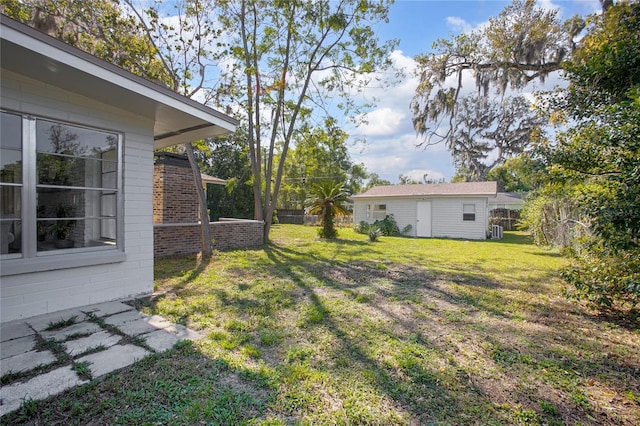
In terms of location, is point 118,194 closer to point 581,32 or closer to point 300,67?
point 300,67

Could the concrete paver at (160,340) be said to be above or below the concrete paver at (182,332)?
above

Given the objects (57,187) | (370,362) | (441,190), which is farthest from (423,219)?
(57,187)

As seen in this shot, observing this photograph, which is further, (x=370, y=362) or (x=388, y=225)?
(x=388, y=225)

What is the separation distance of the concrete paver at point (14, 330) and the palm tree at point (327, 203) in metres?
11.4

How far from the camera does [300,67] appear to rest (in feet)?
42.0

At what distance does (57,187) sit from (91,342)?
2121mm

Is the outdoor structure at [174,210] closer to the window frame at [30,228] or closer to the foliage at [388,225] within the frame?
the window frame at [30,228]

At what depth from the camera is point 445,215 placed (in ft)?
56.2

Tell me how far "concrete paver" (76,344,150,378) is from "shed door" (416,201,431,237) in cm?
1649

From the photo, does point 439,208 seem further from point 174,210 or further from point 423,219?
point 174,210

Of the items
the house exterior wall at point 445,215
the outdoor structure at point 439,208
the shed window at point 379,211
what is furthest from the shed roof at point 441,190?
the shed window at point 379,211

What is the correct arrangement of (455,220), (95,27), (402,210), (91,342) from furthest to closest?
(402,210), (455,220), (95,27), (91,342)

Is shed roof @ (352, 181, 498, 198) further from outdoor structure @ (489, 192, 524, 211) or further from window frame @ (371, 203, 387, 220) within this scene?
outdoor structure @ (489, 192, 524, 211)

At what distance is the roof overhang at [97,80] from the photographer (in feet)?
9.43
